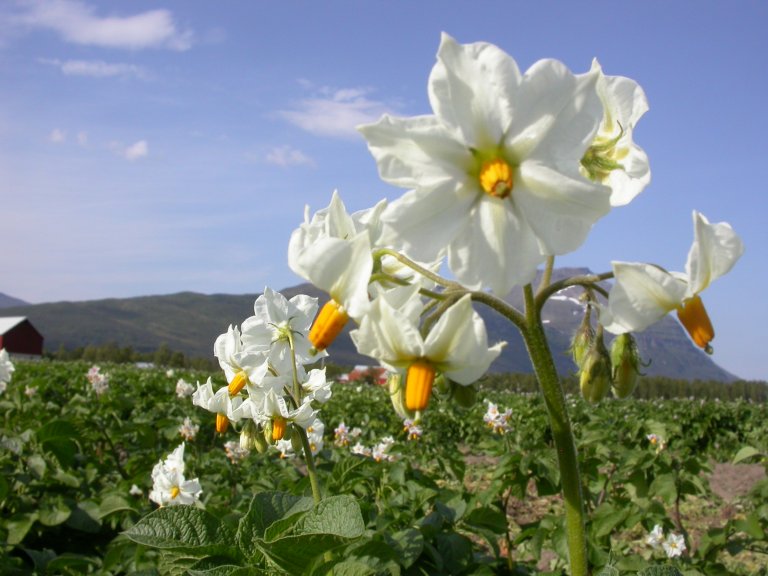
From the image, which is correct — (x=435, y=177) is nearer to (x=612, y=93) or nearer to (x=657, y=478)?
(x=612, y=93)

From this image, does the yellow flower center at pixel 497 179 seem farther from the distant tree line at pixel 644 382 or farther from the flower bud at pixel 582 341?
the distant tree line at pixel 644 382

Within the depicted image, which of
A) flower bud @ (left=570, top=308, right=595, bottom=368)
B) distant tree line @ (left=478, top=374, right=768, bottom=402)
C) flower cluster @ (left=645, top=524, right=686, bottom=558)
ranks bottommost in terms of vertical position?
distant tree line @ (left=478, top=374, right=768, bottom=402)

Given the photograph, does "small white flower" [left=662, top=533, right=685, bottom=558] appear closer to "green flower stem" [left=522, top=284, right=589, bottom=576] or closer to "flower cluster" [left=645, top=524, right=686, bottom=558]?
"flower cluster" [left=645, top=524, right=686, bottom=558]

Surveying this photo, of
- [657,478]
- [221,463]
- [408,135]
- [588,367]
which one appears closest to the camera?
[408,135]

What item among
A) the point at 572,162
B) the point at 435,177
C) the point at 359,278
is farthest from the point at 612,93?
the point at 359,278

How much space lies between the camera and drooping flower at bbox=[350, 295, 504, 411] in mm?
1122

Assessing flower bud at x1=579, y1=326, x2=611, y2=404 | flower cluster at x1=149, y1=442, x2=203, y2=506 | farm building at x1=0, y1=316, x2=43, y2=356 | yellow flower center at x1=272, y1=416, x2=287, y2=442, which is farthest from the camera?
farm building at x1=0, y1=316, x2=43, y2=356

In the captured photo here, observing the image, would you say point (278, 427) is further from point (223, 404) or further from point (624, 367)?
point (624, 367)

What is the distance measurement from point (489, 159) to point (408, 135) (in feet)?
0.48

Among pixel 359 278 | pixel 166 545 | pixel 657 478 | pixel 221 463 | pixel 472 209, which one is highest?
pixel 472 209

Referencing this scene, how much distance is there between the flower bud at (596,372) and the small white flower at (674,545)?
3.28 m

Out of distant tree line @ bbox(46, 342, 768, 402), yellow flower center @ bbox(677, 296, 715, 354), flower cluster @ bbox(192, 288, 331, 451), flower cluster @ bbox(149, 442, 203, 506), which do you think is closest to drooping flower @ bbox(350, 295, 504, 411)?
yellow flower center @ bbox(677, 296, 715, 354)

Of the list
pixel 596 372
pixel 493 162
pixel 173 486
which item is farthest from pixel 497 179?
pixel 173 486

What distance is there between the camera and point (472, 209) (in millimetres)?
1173
